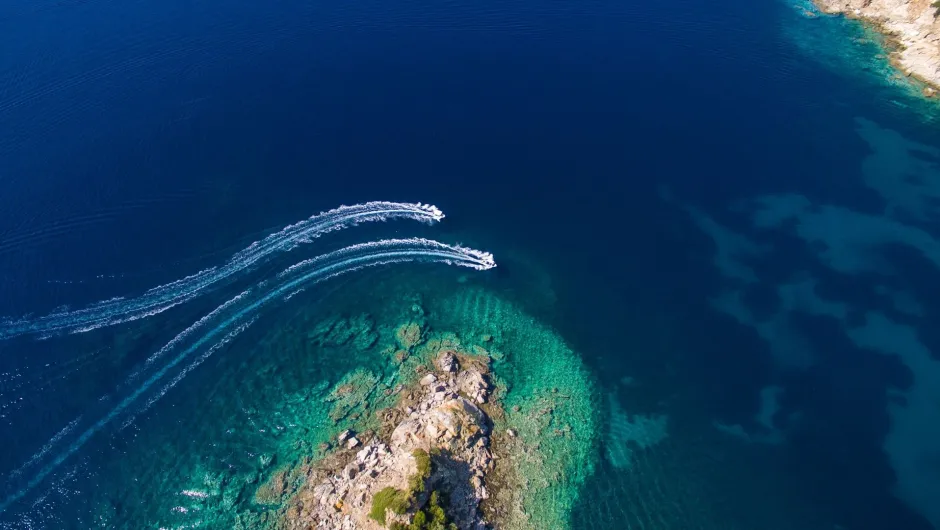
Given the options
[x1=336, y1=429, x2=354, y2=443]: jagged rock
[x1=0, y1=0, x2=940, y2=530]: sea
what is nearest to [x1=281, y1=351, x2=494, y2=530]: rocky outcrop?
[x1=336, y1=429, x2=354, y2=443]: jagged rock

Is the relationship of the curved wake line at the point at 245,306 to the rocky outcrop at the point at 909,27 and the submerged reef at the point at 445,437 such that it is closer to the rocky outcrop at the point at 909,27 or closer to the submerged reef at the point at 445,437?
Answer: the submerged reef at the point at 445,437

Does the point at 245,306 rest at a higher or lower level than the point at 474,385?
higher

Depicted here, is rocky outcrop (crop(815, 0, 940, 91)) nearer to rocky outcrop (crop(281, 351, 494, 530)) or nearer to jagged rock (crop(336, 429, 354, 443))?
rocky outcrop (crop(281, 351, 494, 530))

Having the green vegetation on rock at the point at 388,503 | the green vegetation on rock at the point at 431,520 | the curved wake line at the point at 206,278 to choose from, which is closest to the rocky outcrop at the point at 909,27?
the curved wake line at the point at 206,278

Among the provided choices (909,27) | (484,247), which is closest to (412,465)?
(484,247)

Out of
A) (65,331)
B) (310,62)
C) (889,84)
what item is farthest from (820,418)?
(310,62)

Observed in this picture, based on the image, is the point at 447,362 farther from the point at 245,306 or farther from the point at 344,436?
the point at 245,306
